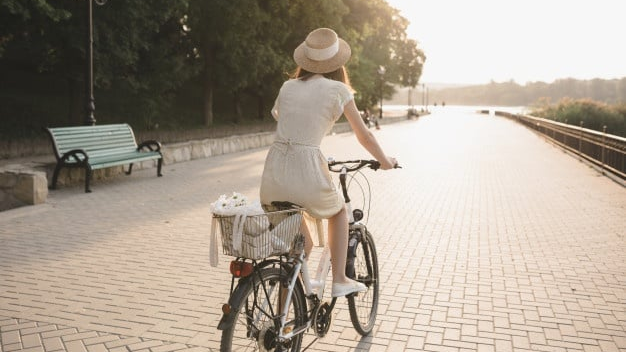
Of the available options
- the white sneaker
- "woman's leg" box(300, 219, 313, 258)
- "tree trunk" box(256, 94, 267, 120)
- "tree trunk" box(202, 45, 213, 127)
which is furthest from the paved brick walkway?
"tree trunk" box(256, 94, 267, 120)

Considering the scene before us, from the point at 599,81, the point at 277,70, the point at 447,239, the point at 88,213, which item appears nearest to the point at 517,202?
Result: the point at 447,239

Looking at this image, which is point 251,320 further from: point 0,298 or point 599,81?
point 599,81

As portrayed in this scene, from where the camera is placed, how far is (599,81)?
161250 millimetres

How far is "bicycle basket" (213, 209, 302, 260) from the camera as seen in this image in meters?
3.07

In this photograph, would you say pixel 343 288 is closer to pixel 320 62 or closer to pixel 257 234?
pixel 257 234

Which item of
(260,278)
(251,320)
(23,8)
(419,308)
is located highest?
(23,8)

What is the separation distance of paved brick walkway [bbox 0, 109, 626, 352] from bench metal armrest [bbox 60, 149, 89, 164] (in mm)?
510

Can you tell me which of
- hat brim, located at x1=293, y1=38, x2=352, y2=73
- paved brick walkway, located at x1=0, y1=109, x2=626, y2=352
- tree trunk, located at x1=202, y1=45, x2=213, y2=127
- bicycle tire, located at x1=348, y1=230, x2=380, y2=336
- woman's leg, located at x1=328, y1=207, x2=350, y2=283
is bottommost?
paved brick walkway, located at x1=0, y1=109, x2=626, y2=352

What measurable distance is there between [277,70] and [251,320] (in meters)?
30.2

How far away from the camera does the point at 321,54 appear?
345cm

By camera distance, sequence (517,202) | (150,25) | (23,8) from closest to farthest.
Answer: (517,202) → (23,8) → (150,25)

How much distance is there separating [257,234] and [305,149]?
1.84ft

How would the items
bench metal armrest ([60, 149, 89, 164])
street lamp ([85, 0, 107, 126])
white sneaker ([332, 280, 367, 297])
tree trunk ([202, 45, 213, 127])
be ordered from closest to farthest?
white sneaker ([332, 280, 367, 297]), bench metal armrest ([60, 149, 89, 164]), street lamp ([85, 0, 107, 126]), tree trunk ([202, 45, 213, 127])

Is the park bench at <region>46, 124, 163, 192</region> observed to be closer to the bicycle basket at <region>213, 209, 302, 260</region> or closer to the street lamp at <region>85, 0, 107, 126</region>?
the street lamp at <region>85, 0, 107, 126</region>
